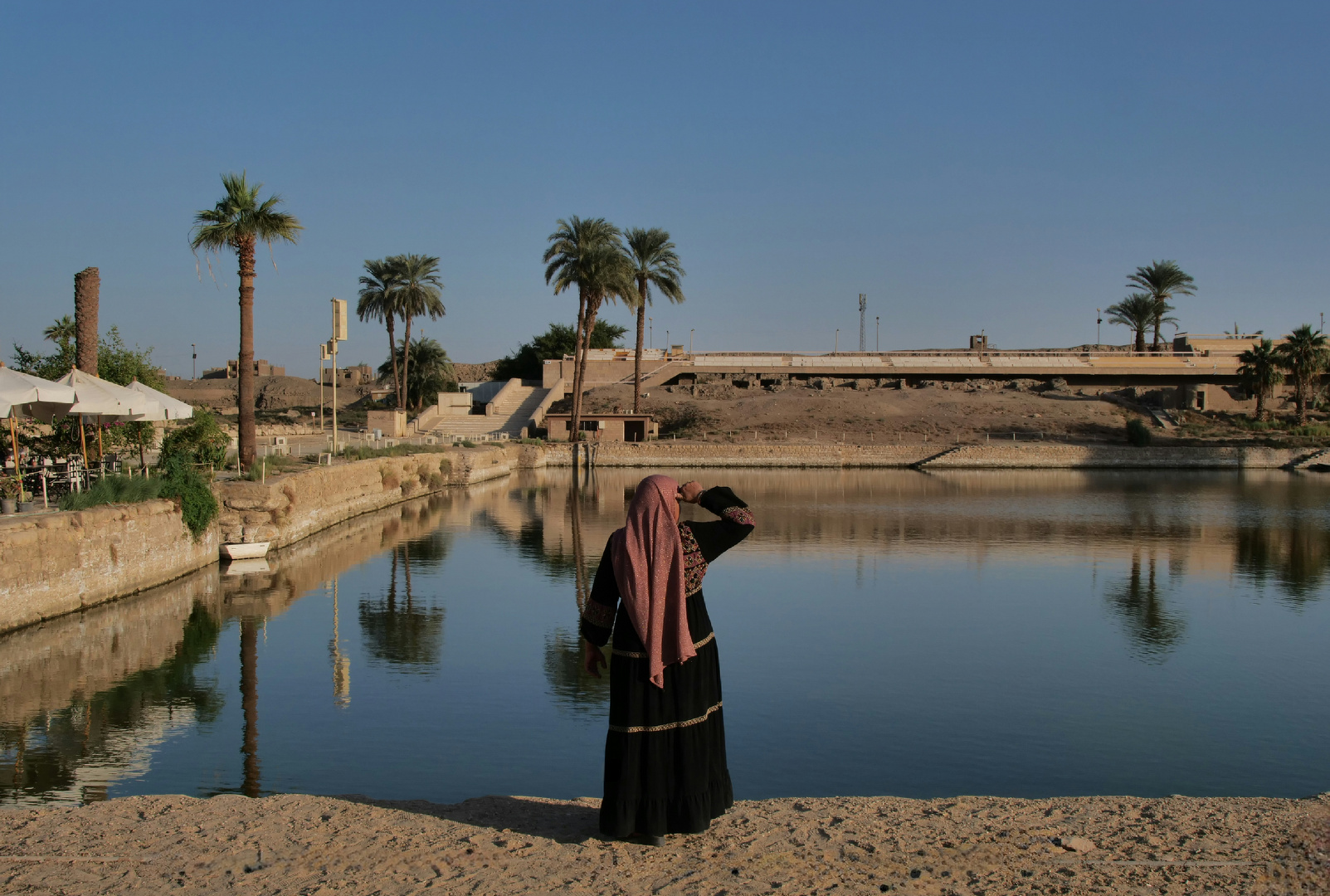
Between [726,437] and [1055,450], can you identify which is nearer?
[1055,450]

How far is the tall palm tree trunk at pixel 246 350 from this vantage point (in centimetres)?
2075

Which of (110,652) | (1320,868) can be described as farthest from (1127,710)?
(110,652)

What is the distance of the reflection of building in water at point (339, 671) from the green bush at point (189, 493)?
12.6ft

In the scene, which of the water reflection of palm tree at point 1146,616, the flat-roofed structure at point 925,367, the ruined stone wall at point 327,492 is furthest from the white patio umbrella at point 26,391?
the flat-roofed structure at point 925,367

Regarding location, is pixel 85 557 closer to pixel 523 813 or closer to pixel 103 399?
pixel 103 399

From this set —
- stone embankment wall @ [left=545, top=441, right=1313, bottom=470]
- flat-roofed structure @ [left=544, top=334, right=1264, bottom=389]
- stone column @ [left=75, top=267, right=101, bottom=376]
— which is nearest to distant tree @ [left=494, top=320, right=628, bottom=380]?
flat-roofed structure @ [left=544, top=334, right=1264, bottom=389]

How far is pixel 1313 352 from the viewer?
48.2m

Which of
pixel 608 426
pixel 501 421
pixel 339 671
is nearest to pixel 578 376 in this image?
pixel 608 426

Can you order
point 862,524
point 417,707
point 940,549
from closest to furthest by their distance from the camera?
point 417,707, point 940,549, point 862,524

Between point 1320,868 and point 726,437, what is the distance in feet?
139

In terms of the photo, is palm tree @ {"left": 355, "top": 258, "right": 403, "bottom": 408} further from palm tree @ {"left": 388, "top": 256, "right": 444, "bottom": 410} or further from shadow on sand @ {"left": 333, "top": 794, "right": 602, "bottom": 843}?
shadow on sand @ {"left": 333, "top": 794, "right": 602, "bottom": 843}

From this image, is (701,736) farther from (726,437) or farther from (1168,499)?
(726,437)

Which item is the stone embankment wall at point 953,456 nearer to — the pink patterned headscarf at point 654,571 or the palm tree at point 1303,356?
the palm tree at point 1303,356

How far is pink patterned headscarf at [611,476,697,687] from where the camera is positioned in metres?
4.49
